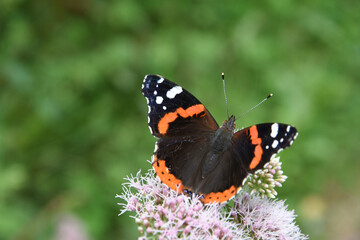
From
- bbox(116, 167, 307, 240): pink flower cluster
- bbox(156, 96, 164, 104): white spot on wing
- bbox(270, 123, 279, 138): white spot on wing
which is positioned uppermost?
bbox(156, 96, 164, 104): white spot on wing

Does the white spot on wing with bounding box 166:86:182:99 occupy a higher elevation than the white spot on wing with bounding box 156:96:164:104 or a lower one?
higher

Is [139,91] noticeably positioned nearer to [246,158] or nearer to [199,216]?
[246,158]

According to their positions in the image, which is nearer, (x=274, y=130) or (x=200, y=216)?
(x=200, y=216)

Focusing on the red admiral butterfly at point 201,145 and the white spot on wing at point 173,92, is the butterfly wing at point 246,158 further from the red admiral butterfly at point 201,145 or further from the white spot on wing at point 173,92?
the white spot on wing at point 173,92

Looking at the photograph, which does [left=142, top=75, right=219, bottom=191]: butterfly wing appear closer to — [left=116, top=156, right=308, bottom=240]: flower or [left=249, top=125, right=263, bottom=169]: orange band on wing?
[left=116, top=156, right=308, bottom=240]: flower

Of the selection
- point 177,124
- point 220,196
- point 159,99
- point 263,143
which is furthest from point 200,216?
point 159,99

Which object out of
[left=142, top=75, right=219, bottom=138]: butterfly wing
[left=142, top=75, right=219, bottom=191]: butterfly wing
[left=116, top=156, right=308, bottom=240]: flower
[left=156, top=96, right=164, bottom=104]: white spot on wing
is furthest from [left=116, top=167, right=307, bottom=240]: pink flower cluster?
[left=156, top=96, right=164, bottom=104]: white spot on wing

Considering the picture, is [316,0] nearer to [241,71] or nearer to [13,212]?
[241,71]
